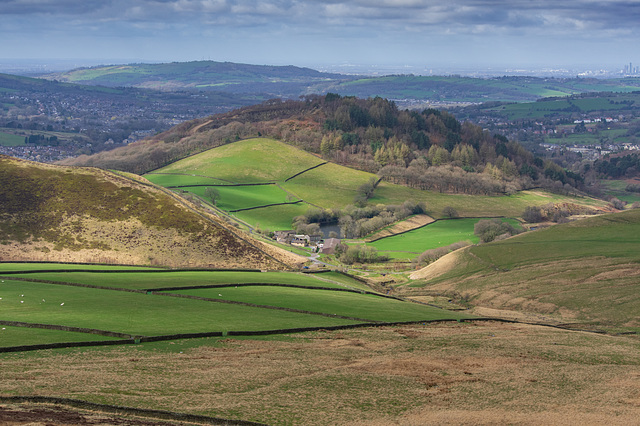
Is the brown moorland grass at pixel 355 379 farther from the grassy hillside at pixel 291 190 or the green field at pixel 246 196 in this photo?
the green field at pixel 246 196

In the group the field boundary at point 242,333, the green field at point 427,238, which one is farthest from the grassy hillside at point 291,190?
the field boundary at point 242,333

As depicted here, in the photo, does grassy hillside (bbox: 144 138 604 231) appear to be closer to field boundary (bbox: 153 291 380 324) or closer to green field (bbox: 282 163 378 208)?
green field (bbox: 282 163 378 208)

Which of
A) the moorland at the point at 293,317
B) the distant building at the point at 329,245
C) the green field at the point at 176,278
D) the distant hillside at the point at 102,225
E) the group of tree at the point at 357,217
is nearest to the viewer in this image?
the moorland at the point at 293,317

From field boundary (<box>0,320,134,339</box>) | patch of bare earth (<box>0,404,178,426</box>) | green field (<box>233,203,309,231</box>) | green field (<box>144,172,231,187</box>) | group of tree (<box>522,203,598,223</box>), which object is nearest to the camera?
patch of bare earth (<box>0,404,178,426</box>)

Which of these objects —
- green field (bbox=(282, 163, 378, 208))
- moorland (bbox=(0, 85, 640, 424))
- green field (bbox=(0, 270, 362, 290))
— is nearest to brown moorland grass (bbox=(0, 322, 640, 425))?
moorland (bbox=(0, 85, 640, 424))

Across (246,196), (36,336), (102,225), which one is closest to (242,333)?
(36,336)

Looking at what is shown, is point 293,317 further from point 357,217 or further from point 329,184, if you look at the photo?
point 329,184

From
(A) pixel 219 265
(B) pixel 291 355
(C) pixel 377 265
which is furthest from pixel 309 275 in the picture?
(B) pixel 291 355
